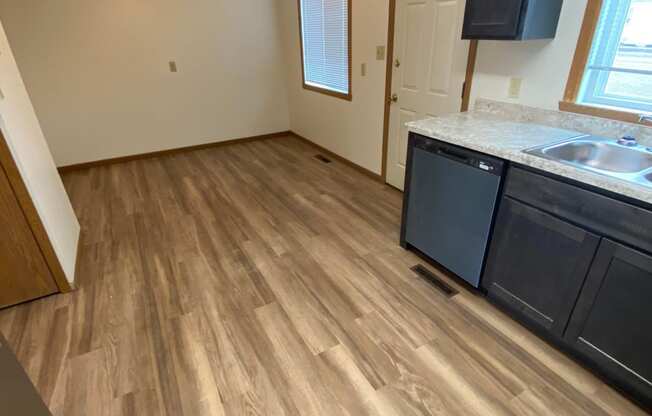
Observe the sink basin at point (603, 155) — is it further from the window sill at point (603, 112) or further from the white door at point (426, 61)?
the white door at point (426, 61)

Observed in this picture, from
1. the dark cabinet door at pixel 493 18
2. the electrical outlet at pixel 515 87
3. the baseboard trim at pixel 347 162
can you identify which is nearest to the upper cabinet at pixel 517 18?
the dark cabinet door at pixel 493 18

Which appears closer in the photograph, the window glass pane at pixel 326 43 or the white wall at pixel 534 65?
the white wall at pixel 534 65

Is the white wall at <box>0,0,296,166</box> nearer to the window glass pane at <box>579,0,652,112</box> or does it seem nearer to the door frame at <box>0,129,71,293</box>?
the door frame at <box>0,129,71,293</box>

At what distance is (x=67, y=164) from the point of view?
13.4 ft

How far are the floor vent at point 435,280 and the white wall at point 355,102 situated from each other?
157 cm

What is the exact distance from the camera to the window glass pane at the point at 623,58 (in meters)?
1.67

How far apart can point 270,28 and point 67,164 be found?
10.00 ft

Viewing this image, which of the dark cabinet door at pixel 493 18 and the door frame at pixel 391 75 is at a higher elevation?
the dark cabinet door at pixel 493 18

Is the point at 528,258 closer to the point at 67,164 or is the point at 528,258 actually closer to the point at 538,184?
the point at 538,184

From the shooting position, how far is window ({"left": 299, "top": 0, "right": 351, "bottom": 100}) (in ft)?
12.1

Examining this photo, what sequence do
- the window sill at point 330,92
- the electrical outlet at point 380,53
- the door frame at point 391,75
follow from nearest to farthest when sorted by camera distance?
the door frame at point 391,75, the electrical outlet at point 380,53, the window sill at point 330,92

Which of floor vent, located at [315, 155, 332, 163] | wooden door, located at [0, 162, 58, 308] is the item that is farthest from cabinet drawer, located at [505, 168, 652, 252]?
floor vent, located at [315, 155, 332, 163]

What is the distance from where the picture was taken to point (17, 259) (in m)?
1.97

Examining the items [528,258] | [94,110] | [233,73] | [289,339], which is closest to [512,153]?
[528,258]
